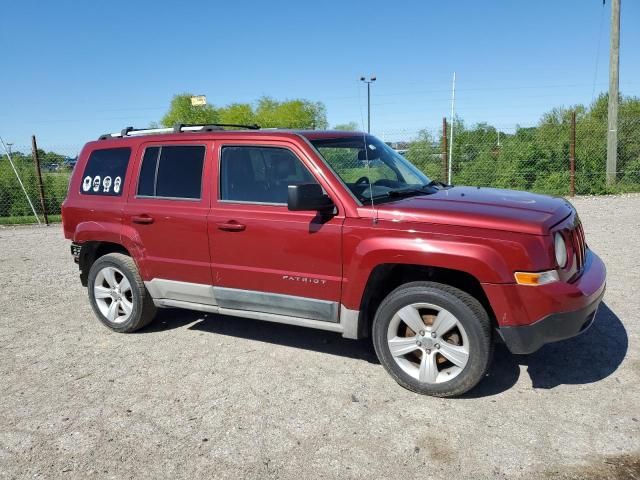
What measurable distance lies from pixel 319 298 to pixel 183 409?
1.25 metres

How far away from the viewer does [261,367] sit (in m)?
4.38

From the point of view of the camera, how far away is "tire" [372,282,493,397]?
3.53 metres

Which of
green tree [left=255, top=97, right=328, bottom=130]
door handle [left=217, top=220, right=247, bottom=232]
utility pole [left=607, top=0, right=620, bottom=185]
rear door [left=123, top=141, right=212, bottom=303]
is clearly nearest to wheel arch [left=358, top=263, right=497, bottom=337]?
door handle [left=217, top=220, right=247, bottom=232]

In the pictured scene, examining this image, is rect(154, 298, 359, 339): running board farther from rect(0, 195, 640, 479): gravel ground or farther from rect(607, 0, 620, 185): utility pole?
rect(607, 0, 620, 185): utility pole

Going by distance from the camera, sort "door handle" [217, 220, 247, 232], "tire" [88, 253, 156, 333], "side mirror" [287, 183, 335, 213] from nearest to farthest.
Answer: "side mirror" [287, 183, 335, 213] < "door handle" [217, 220, 247, 232] < "tire" [88, 253, 156, 333]

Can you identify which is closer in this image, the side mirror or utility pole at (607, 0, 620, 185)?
the side mirror

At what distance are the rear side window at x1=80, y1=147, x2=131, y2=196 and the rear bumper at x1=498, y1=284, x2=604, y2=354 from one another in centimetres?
372

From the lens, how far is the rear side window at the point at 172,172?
466 cm

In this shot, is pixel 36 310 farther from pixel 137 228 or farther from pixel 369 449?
pixel 369 449

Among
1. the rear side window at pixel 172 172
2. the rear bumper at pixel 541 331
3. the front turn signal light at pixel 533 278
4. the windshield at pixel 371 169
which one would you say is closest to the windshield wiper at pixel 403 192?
the windshield at pixel 371 169

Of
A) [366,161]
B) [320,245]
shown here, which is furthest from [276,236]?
[366,161]

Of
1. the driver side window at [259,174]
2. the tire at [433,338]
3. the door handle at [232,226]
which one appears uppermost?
the driver side window at [259,174]

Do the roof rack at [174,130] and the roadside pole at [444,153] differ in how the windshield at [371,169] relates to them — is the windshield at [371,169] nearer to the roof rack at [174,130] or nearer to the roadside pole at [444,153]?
the roof rack at [174,130]

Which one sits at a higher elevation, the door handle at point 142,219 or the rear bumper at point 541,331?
the door handle at point 142,219
